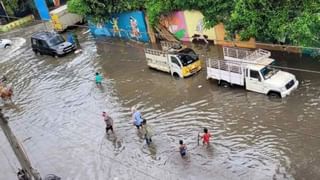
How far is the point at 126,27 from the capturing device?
36188 mm

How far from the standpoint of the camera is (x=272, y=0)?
2423 centimetres

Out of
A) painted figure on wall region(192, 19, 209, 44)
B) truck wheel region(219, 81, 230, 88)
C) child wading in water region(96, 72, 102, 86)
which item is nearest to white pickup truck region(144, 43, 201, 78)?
truck wheel region(219, 81, 230, 88)

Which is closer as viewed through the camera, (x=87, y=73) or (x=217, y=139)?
(x=217, y=139)

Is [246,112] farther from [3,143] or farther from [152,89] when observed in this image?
[3,143]

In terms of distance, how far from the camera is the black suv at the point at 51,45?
35750 mm

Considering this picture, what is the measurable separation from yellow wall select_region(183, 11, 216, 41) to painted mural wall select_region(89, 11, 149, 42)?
3822mm

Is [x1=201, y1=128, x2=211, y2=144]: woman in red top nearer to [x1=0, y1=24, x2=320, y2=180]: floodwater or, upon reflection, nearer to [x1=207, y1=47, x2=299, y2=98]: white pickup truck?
[x1=0, y1=24, x2=320, y2=180]: floodwater

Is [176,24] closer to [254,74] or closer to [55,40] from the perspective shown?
[55,40]

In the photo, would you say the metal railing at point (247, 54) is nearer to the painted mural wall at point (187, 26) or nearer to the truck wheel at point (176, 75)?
the truck wheel at point (176, 75)

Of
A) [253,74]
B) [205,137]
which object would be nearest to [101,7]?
[253,74]

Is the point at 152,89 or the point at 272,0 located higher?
the point at 272,0

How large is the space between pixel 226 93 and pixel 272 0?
17.7 feet

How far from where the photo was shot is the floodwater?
19.0 meters

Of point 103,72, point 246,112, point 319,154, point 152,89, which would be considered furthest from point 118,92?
point 319,154
